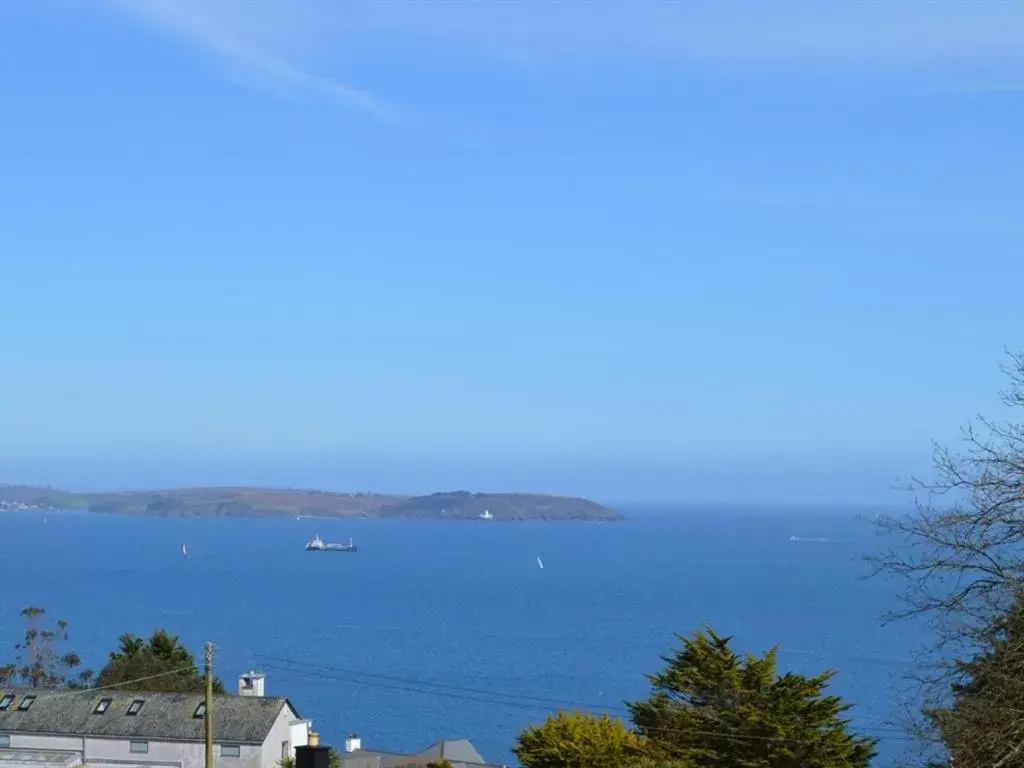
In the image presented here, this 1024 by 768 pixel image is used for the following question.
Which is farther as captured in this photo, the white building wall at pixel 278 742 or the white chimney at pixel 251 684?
the white chimney at pixel 251 684

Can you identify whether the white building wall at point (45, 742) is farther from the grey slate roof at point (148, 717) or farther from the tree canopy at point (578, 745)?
the tree canopy at point (578, 745)

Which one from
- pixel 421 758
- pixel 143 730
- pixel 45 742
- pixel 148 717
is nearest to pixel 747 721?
pixel 143 730

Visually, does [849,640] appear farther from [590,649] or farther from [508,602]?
[508,602]

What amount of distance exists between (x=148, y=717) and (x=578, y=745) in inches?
717

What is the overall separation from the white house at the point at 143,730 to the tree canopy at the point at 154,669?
10419mm

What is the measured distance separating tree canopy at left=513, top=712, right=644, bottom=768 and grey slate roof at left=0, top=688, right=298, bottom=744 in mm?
13607

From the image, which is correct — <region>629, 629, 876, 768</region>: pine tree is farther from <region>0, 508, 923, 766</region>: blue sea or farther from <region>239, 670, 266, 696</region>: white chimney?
<region>0, 508, 923, 766</region>: blue sea

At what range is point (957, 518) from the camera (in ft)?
30.1

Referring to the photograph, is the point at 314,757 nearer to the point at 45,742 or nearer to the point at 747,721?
the point at 747,721

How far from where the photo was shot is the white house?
40562 millimetres

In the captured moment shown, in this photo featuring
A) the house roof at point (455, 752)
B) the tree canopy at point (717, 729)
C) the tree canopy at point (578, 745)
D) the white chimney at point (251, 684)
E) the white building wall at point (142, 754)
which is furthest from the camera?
the house roof at point (455, 752)

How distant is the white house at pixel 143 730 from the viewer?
133 ft

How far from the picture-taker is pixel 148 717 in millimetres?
41844

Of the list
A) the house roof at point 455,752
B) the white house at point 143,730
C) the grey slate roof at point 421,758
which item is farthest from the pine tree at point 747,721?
the house roof at point 455,752
